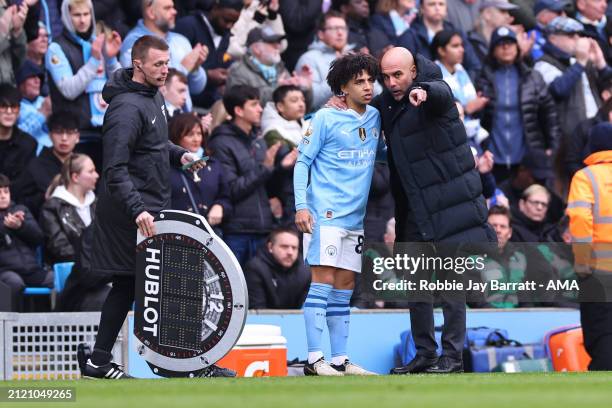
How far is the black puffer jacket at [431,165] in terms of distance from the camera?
9719mm

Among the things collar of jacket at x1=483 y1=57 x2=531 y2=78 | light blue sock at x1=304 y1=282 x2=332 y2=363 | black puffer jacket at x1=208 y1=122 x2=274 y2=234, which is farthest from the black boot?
collar of jacket at x1=483 y1=57 x2=531 y2=78

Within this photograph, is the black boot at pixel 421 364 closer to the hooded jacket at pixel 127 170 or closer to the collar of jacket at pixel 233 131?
the hooded jacket at pixel 127 170

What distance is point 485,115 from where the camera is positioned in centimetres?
1638

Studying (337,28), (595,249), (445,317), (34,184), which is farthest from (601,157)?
(34,184)

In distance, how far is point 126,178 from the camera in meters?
9.23

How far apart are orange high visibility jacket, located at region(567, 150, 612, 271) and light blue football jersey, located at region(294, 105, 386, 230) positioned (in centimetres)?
204

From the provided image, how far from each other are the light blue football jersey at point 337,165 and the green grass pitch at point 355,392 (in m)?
1.26

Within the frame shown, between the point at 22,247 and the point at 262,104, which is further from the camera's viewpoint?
the point at 262,104

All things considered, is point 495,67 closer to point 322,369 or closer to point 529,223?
Answer: point 529,223

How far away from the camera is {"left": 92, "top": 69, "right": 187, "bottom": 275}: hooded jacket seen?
925 centimetres

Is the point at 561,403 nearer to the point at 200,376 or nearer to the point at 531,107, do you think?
the point at 200,376

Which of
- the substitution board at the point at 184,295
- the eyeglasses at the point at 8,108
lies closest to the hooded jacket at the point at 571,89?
the eyeglasses at the point at 8,108

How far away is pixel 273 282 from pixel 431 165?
3802mm

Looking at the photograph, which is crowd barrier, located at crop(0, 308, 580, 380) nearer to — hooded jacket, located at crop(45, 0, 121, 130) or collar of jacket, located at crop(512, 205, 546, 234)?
Answer: collar of jacket, located at crop(512, 205, 546, 234)
